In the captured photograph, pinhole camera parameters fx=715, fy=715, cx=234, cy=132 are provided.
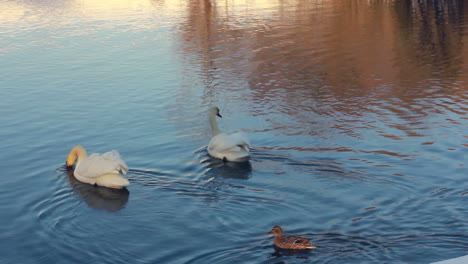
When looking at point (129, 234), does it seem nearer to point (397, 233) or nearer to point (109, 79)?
point (397, 233)

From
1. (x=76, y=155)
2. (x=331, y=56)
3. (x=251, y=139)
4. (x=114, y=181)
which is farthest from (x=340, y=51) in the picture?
(x=114, y=181)

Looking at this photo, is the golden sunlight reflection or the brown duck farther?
the golden sunlight reflection

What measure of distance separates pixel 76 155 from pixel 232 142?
2948 mm

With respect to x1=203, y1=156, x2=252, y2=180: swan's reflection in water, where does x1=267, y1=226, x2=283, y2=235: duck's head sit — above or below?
above

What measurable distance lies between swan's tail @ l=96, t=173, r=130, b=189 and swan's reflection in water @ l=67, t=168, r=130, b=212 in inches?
4.4

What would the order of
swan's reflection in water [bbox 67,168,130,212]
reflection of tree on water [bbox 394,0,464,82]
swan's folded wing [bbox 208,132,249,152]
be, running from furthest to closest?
1. reflection of tree on water [bbox 394,0,464,82]
2. swan's folded wing [bbox 208,132,249,152]
3. swan's reflection in water [bbox 67,168,130,212]

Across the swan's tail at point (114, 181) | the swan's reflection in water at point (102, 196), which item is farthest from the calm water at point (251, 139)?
the swan's tail at point (114, 181)

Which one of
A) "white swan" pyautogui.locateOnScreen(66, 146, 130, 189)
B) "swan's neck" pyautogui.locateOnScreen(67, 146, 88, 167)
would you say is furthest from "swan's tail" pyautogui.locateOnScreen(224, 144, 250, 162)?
"swan's neck" pyautogui.locateOnScreen(67, 146, 88, 167)

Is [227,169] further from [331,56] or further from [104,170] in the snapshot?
[331,56]

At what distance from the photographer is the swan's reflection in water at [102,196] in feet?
37.6

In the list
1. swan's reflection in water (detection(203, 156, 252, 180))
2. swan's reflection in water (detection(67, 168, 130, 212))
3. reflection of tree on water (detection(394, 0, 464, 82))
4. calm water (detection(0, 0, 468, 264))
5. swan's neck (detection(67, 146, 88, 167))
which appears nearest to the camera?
calm water (detection(0, 0, 468, 264))

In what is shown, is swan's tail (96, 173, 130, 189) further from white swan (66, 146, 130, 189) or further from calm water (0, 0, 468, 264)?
calm water (0, 0, 468, 264)

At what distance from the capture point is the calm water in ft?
32.2

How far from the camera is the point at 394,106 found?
55.5 ft
